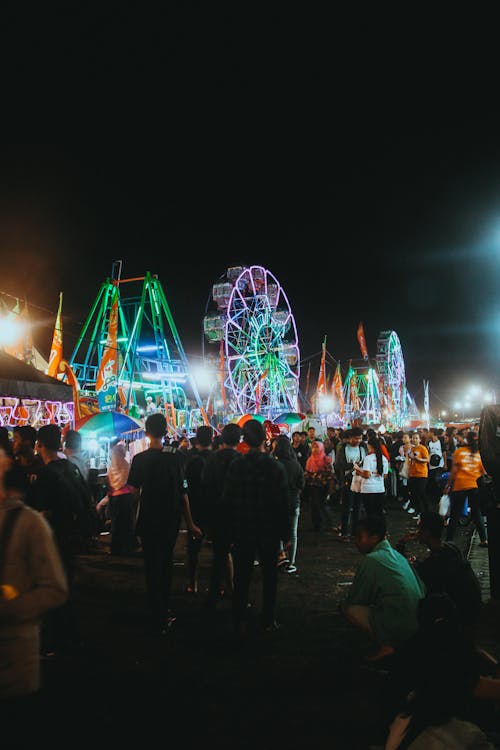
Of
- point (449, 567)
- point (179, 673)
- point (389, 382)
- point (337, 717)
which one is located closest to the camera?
point (337, 717)

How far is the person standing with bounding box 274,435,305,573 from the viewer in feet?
23.1

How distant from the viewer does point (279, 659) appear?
13.9 feet

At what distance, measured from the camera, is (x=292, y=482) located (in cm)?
713

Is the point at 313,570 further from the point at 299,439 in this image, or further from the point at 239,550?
the point at 299,439

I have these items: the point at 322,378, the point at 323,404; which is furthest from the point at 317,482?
the point at 323,404

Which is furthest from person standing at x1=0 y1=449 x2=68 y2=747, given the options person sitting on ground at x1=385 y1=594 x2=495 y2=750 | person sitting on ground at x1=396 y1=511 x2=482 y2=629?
person sitting on ground at x1=396 y1=511 x2=482 y2=629

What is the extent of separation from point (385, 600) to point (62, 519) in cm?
248

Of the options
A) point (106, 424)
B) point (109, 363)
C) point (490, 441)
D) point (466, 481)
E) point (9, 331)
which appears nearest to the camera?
point (490, 441)

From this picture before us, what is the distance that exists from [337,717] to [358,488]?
5.27m

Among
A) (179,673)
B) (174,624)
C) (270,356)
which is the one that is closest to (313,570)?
(174,624)

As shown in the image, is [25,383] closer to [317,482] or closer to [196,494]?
[196,494]

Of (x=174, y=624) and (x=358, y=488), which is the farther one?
(x=358, y=488)

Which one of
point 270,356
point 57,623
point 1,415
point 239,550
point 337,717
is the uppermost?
point 270,356

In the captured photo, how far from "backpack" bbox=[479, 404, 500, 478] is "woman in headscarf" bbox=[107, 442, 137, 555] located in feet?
16.1
